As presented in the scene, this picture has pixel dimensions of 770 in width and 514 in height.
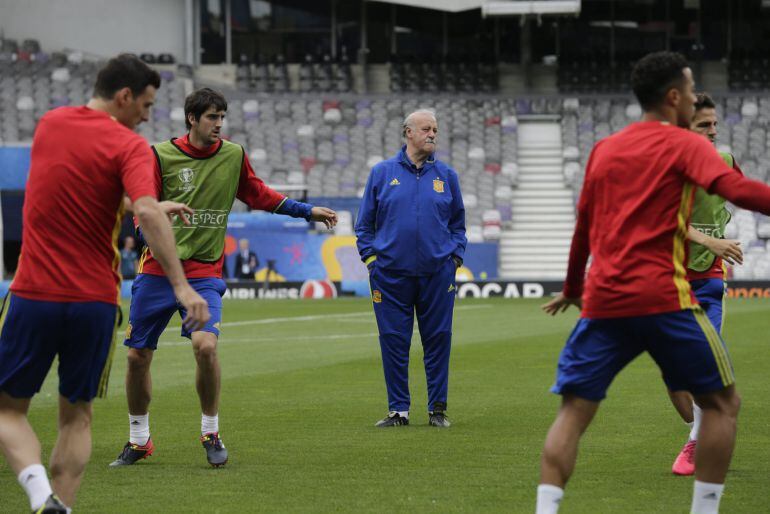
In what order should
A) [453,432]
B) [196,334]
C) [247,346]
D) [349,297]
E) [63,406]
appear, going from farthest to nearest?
[349,297]
[247,346]
[453,432]
[196,334]
[63,406]

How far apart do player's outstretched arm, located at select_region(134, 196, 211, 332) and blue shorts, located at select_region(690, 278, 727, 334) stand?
12.5 ft

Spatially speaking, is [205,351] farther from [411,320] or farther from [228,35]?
[228,35]

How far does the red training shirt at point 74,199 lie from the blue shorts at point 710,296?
3.99 metres

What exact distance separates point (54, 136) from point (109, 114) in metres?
0.26

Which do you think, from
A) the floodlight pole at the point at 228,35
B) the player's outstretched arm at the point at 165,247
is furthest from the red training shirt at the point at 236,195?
the floodlight pole at the point at 228,35

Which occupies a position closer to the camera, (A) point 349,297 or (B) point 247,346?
(B) point 247,346

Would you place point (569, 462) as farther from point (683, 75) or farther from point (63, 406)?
point (63, 406)

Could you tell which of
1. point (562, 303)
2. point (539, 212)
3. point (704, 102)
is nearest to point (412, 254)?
point (704, 102)

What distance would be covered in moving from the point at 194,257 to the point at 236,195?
61 cm

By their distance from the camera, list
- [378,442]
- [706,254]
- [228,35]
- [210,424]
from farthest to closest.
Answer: [228,35]
[378,442]
[210,424]
[706,254]

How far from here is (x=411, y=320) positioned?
10672 mm

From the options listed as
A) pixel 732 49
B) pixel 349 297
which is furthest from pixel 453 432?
pixel 732 49

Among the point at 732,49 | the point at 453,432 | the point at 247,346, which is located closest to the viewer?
the point at 453,432

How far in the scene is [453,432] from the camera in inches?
392
